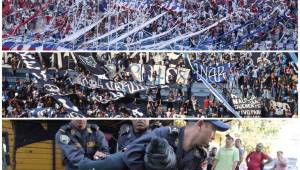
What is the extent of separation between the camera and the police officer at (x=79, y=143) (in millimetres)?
5188

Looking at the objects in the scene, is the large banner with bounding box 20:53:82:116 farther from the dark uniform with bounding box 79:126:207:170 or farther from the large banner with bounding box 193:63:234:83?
the large banner with bounding box 193:63:234:83

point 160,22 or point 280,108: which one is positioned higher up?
point 160,22

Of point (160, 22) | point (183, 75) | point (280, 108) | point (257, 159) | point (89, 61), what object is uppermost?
point (160, 22)

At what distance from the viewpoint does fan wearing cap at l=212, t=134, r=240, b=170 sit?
5242 mm

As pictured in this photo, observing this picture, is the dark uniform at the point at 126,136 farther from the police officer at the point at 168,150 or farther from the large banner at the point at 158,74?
the large banner at the point at 158,74

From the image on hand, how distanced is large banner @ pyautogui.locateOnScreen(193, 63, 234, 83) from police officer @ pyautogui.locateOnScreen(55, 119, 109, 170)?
0.86 m

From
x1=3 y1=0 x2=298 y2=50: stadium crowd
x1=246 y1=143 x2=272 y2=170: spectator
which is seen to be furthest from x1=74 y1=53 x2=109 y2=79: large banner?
x1=246 y1=143 x2=272 y2=170: spectator

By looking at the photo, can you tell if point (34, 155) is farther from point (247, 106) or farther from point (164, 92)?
point (247, 106)

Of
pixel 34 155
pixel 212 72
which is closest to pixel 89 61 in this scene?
pixel 34 155

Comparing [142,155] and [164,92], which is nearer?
[142,155]

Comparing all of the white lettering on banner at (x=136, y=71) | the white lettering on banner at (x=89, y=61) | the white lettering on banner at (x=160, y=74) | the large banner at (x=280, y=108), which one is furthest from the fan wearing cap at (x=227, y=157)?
the white lettering on banner at (x=89, y=61)

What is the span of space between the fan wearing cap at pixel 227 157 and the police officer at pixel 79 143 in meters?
0.83

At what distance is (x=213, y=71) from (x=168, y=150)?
Answer: 71 centimetres

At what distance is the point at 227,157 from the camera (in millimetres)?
5250
